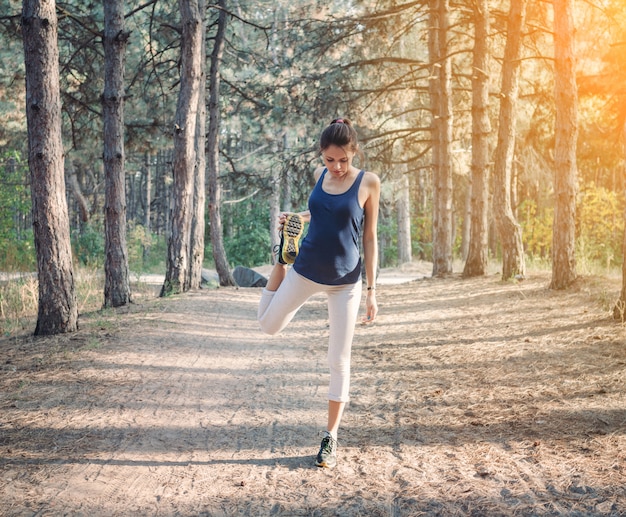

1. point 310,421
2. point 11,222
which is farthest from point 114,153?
point 11,222

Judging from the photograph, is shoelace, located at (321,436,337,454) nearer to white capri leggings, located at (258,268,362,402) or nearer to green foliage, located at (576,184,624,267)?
white capri leggings, located at (258,268,362,402)

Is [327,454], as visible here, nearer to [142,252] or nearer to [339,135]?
[339,135]

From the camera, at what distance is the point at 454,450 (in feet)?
14.1

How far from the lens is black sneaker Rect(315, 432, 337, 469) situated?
160 inches

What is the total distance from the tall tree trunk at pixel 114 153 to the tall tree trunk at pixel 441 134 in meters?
8.35

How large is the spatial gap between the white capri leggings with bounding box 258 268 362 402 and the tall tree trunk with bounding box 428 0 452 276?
13271 millimetres

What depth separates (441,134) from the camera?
16609 millimetres

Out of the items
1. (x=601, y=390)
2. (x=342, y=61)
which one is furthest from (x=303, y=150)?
(x=601, y=390)

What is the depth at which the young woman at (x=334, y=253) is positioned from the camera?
3.93m

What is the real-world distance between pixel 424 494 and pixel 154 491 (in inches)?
64.5

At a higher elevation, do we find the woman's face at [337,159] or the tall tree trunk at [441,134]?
the tall tree trunk at [441,134]

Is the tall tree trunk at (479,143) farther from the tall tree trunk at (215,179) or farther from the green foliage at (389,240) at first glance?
the green foliage at (389,240)

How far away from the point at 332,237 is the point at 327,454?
1493 mm

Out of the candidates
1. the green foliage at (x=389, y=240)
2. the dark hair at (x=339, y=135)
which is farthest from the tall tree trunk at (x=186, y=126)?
the green foliage at (x=389, y=240)
